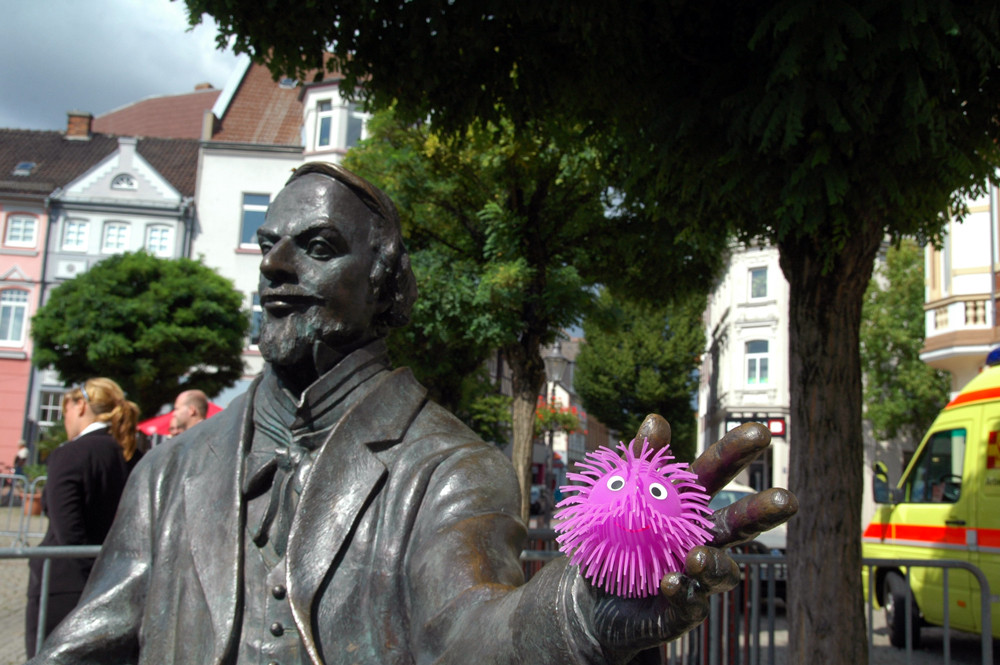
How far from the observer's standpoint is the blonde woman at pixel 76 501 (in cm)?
457

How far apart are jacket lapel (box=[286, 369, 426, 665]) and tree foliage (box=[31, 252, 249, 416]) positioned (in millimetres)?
22017

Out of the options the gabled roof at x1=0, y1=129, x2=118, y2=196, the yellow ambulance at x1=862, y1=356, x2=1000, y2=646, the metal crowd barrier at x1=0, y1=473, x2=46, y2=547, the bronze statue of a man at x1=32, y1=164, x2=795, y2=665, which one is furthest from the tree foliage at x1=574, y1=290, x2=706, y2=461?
Result: the bronze statue of a man at x1=32, y1=164, x2=795, y2=665

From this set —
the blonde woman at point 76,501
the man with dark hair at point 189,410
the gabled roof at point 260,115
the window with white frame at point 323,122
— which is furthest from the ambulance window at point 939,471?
the gabled roof at point 260,115

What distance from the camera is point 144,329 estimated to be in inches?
877

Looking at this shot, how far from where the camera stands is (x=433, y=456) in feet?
5.33

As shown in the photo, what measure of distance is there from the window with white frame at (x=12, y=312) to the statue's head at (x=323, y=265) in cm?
3291

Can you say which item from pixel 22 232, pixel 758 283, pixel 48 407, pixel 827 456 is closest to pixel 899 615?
pixel 827 456

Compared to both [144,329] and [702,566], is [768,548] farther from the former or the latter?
[144,329]

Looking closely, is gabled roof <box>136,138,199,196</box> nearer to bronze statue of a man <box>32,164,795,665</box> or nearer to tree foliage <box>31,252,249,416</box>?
tree foliage <box>31,252,249,416</box>

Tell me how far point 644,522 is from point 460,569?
0.52 metres

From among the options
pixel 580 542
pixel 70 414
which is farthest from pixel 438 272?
pixel 580 542

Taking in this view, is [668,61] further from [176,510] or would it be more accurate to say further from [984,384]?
[984,384]

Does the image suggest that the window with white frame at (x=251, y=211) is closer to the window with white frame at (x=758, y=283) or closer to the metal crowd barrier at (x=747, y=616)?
the window with white frame at (x=758, y=283)

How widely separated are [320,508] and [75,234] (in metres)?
32.6
